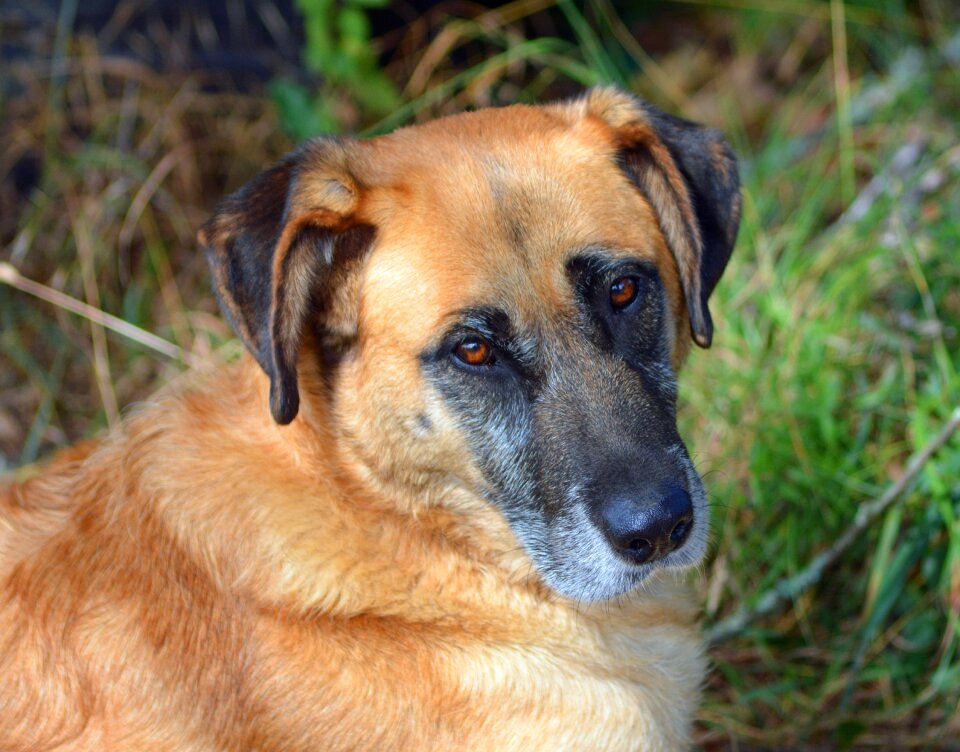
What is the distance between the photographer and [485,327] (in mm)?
2928

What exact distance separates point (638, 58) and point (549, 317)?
5017 millimetres

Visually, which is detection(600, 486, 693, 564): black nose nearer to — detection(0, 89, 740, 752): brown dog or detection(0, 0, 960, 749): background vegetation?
detection(0, 89, 740, 752): brown dog

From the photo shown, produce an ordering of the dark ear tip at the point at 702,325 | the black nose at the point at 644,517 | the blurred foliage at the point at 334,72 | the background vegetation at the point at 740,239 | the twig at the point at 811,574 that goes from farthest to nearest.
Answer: the blurred foliage at the point at 334,72 → the background vegetation at the point at 740,239 → the twig at the point at 811,574 → the dark ear tip at the point at 702,325 → the black nose at the point at 644,517

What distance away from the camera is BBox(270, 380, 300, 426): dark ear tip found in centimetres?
282

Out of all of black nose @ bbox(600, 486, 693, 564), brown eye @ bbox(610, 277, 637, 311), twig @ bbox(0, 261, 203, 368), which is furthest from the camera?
twig @ bbox(0, 261, 203, 368)

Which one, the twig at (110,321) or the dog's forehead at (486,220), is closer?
the dog's forehead at (486,220)

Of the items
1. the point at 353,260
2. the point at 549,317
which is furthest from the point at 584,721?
the point at 353,260

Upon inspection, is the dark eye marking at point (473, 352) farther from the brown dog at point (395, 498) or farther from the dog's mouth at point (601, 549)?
the dog's mouth at point (601, 549)

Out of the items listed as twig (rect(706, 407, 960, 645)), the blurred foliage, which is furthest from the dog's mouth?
the blurred foliage

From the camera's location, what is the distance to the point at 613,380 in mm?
2982

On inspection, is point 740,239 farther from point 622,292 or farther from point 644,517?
point 644,517

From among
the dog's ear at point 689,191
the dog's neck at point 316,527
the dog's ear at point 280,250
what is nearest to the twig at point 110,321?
the dog's neck at point 316,527

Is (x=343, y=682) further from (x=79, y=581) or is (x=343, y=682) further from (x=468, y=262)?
(x=468, y=262)

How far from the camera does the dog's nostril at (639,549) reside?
2818 mm
